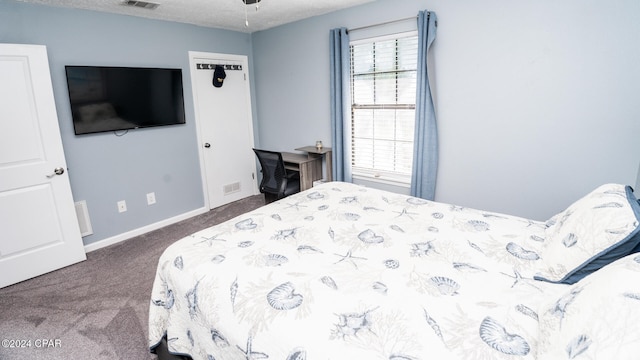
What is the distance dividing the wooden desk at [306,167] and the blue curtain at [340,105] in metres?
0.22

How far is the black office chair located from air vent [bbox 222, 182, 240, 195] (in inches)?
36.4

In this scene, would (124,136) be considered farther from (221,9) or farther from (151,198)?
(221,9)

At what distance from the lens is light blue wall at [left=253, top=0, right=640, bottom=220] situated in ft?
7.29

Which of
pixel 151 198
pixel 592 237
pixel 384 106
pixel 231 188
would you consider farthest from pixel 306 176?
pixel 592 237

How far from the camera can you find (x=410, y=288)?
50.6 inches

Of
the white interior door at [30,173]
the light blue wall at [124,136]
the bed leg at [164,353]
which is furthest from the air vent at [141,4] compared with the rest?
the bed leg at [164,353]

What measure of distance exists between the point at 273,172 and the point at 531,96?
2.46m

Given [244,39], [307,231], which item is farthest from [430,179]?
[244,39]

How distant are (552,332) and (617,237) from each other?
541 mm

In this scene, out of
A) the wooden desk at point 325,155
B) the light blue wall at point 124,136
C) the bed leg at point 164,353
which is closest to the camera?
the bed leg at point 164,353

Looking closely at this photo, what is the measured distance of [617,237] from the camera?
1181 millimetres

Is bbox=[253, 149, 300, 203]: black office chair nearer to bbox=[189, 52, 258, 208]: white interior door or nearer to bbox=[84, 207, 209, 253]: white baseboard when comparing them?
bbox=[189, 52, 258, 208]: white interior door

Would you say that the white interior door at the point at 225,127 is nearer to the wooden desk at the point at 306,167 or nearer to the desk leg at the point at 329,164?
the wooden desk at the point at 306,167

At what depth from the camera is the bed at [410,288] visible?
0.95m
